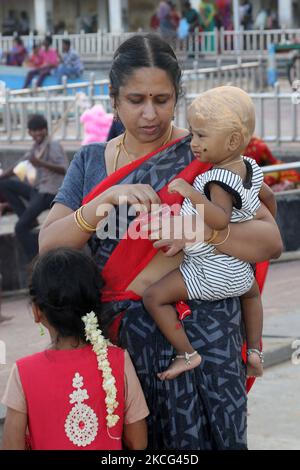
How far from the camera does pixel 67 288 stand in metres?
3.42

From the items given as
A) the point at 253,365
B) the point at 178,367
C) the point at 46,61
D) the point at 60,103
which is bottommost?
the point at 46,61

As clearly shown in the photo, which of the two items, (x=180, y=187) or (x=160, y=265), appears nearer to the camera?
(x=180, y=187)

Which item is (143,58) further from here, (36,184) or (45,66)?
(45,66)

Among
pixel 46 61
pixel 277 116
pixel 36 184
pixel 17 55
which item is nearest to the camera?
pixel 36 184

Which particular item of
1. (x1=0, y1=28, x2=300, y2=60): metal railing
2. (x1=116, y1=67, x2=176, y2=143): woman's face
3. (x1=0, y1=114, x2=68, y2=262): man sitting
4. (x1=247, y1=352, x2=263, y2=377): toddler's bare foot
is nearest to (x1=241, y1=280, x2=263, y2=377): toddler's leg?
(x1=247, y1=352, x2=263, y2=377): toddler's bare foot

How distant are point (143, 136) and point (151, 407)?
794 millimetres

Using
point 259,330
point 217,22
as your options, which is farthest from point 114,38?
point 259,330

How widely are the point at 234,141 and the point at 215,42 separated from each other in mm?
28560

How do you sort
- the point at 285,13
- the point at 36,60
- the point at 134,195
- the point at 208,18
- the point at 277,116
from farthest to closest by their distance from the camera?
the point at 285,13, the point at 208,18, the point at 36,60, the point at 277,116, the point at 134,195

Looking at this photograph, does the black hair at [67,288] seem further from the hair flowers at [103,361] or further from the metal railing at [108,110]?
the metal railing at [108,110]

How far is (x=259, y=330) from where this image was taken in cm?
371

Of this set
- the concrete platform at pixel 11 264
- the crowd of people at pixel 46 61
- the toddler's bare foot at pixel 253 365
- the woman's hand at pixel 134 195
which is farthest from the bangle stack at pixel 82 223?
the crowd of people at pixel 46 61

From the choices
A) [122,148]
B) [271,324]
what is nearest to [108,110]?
[271,324]
